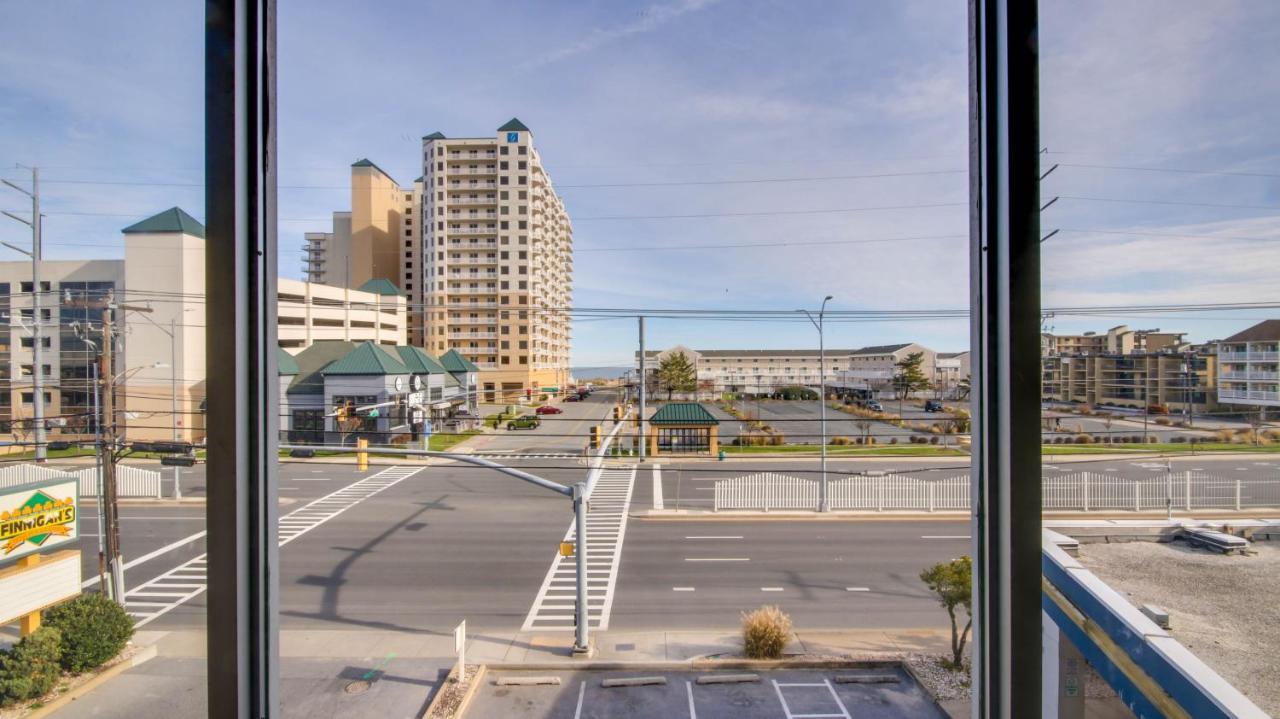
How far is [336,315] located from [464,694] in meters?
3.19

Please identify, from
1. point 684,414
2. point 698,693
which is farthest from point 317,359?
point 684,414

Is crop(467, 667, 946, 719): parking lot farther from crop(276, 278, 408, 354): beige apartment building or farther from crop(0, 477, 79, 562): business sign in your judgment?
crop(276, 278, 408, 354): beige apartment building

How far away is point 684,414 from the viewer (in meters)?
12.1

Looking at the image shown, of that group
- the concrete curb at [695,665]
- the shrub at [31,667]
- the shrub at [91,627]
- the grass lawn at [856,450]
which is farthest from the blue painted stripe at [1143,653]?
the grass lawn at [856,450]

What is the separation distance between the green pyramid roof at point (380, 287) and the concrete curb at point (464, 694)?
3.73 m

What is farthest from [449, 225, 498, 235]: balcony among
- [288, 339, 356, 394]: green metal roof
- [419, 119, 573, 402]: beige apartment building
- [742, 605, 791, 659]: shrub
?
[742, 605, 791, 659]: shrub

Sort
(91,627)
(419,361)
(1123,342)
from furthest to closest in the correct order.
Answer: (419,361) → (91,627) → (1123,342)

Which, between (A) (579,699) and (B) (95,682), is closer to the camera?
(B) (95,682)

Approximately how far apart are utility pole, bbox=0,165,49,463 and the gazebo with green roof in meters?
10.5

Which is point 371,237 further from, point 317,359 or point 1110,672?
point 1110,672

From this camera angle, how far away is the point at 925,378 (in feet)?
13.6

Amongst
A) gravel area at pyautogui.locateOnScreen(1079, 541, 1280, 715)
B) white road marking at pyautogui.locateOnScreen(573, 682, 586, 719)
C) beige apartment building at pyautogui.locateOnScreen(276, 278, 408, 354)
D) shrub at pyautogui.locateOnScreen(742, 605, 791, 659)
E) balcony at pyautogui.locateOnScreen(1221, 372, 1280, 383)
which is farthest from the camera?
shrub at pyautogui.locateOnScreen(742, 605, 791, 659)

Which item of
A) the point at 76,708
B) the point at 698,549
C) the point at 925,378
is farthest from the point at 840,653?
the point at 76,708

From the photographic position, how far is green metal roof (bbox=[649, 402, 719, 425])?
38.4 feet
